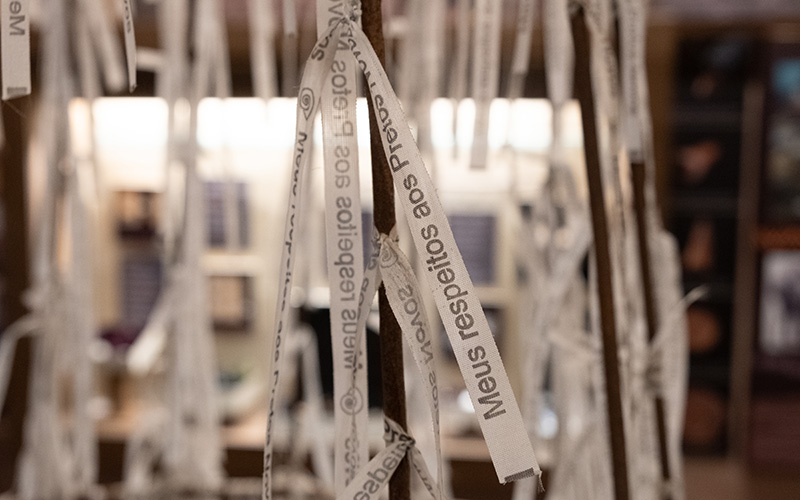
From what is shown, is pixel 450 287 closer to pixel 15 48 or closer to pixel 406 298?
pixel 406 298

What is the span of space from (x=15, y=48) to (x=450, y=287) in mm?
203

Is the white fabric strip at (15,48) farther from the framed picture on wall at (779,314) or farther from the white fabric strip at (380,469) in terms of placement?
the framed picture on wall at (779,314)

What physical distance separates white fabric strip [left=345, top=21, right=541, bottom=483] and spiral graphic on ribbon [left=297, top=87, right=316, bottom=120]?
1.4 inches

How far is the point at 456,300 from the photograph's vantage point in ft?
0.86

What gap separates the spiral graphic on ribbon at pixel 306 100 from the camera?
1.01ft

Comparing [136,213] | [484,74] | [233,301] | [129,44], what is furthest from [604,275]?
[136,213]

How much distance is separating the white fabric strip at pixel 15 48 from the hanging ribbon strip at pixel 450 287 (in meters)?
0.13

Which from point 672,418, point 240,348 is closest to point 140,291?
point 240,348

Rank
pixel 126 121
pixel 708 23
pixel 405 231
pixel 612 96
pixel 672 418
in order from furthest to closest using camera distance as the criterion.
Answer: pixel 126 121 < pixel 708 23 < pixel 405 231 < pixel 672 418 < pixel 612 96

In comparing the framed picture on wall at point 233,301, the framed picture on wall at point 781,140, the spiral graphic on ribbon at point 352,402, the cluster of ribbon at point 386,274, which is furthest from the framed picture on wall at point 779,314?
the spiral graphic on ribbon at point 352,402

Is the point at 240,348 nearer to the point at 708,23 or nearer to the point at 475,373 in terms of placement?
the point at 708,23

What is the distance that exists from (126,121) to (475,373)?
2.41 meters

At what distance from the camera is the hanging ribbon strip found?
252 mm

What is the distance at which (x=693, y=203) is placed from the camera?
2.30m
